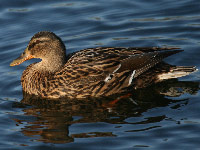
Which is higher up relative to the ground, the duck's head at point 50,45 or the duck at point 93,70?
the duck's head at point 50,45

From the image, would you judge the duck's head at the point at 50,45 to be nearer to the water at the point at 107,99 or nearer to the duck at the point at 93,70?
the duck at the point at 93,70

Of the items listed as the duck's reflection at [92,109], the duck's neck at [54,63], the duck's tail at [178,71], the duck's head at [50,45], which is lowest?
the duck's reflection at [92,109]

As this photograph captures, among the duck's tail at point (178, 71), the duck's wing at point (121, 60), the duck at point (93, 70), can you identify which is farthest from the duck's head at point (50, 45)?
the duck's tail at point (178, 71)

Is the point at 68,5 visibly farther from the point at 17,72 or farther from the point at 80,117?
the point at 80,117

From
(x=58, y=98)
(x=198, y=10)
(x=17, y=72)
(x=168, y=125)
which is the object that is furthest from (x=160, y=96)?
(x=198, y=10)

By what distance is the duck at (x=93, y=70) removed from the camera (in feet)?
34.6

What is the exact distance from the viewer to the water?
884 centimetres

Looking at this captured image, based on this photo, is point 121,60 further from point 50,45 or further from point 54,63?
point 50,45

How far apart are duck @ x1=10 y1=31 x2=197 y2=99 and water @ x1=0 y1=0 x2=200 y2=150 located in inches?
9.8


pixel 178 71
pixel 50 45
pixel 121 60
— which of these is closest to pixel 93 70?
pixel 121 60

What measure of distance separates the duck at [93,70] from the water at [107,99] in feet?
0.81

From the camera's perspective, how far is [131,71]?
34.9ft

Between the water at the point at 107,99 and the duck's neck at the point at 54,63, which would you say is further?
the duck's neck at the point at 54,63

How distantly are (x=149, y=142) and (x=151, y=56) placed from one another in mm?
2563
